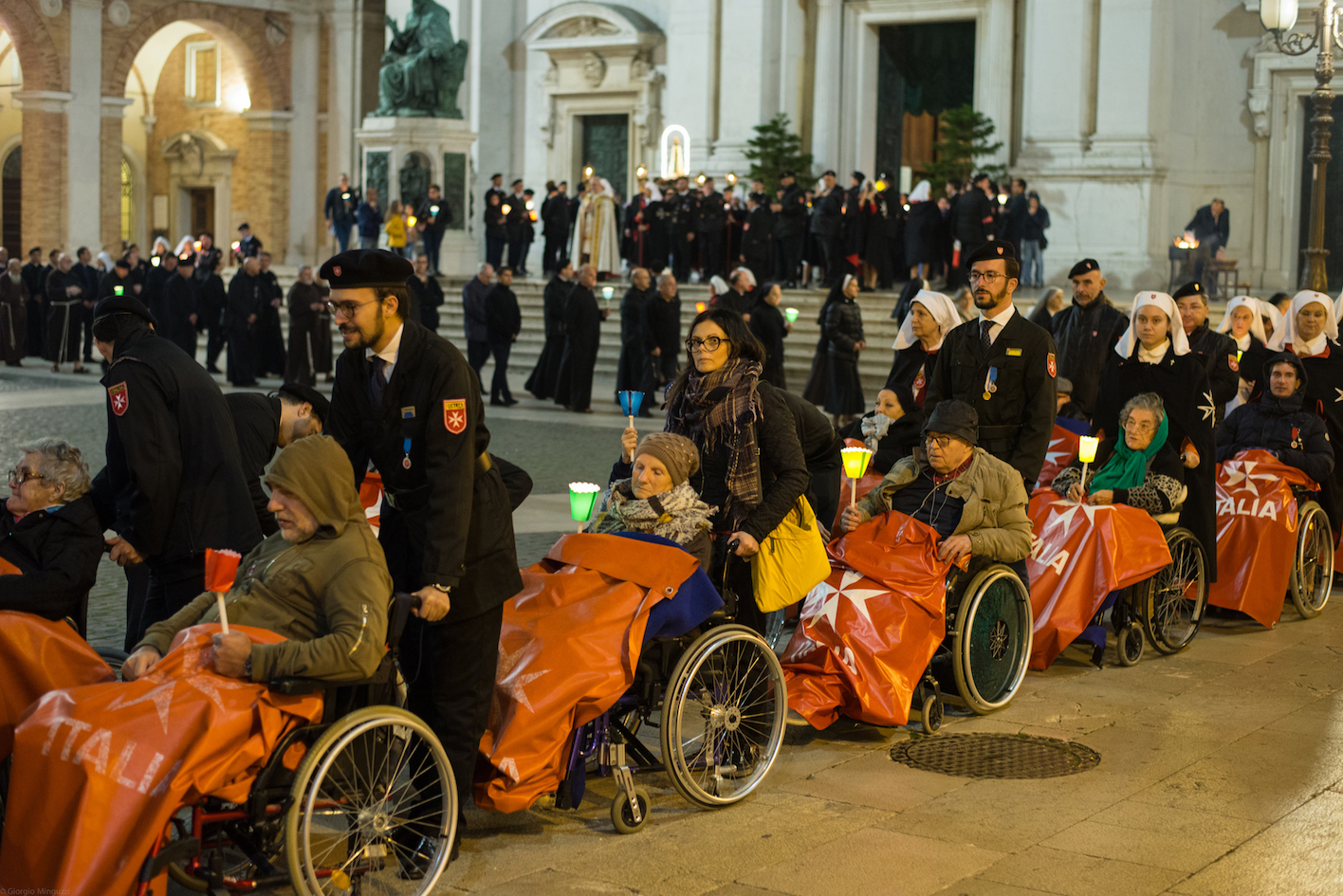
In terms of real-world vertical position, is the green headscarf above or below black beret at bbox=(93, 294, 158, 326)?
below

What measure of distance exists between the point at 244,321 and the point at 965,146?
11.1 metres

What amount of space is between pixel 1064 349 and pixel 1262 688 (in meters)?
3.49

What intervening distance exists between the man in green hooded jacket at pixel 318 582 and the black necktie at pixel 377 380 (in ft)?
1.12

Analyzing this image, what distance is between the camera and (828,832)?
507 cm

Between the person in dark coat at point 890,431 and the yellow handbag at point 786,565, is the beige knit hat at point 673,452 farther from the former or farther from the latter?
the person in dark coat at point 890,431

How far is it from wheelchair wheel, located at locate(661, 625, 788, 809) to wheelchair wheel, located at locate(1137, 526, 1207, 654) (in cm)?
268

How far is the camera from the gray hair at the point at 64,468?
17.2ft

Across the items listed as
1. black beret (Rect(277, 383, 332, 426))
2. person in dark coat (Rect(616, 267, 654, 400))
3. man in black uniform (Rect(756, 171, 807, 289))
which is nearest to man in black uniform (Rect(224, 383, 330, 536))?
black beret (Rect(277, 383, 332, 426))

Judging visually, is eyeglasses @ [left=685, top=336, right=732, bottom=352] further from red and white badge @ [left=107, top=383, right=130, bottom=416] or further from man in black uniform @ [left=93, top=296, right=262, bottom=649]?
red and white badge @ [left=107, top=383, right=130, bottom=416]

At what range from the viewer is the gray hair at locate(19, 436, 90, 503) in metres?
5.23

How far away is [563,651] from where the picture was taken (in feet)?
16.1

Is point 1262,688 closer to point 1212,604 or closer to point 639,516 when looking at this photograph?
point 1212,604

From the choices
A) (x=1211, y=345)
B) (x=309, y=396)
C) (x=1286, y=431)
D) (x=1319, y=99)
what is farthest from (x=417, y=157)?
(x=309, y=396)

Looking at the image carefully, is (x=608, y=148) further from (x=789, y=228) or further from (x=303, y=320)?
(x=303, y=320)
